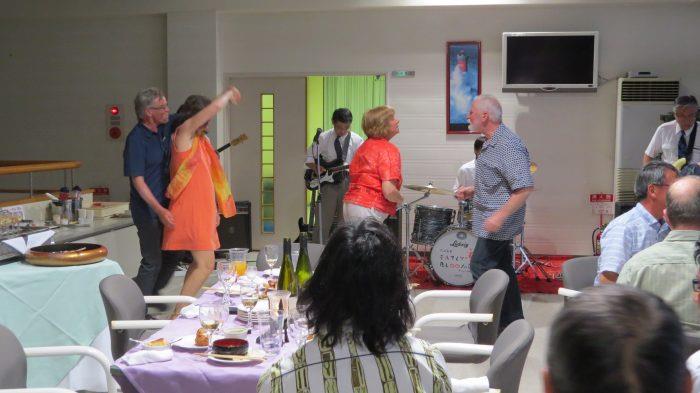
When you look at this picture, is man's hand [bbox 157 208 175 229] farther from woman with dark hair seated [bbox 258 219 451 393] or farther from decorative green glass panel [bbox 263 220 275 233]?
decorative green glass panel [bbox 263 220 275 233]

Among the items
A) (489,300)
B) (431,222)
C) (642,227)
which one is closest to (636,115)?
(431,222)

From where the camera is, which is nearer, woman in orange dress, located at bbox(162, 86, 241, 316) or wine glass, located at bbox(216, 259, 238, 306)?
wine glass, located at bbox(216, 259, 238, 306)

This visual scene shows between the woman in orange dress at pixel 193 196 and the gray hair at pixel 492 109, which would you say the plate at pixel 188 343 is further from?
the gray hair at pixel 492 109

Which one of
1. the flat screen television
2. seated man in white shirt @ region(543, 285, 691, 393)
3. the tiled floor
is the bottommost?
the tiled floor

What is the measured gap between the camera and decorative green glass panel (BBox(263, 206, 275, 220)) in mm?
9695

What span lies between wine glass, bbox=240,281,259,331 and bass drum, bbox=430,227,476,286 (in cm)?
382

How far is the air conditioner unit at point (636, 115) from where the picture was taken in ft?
28.2

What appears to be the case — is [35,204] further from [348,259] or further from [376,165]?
[348,259]

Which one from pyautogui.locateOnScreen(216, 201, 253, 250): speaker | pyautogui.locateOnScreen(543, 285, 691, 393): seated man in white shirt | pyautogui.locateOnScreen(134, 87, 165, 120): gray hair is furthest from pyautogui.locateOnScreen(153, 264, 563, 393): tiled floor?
pyautogui.locateOnScreen(543, 285, 691, 393): seated man in white shirt

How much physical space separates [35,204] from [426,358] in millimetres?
4469

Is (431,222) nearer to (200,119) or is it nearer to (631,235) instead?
(200,119)

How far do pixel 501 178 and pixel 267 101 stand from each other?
520cm

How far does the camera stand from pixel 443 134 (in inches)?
359

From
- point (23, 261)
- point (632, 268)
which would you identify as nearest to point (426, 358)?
point (632, 268)
